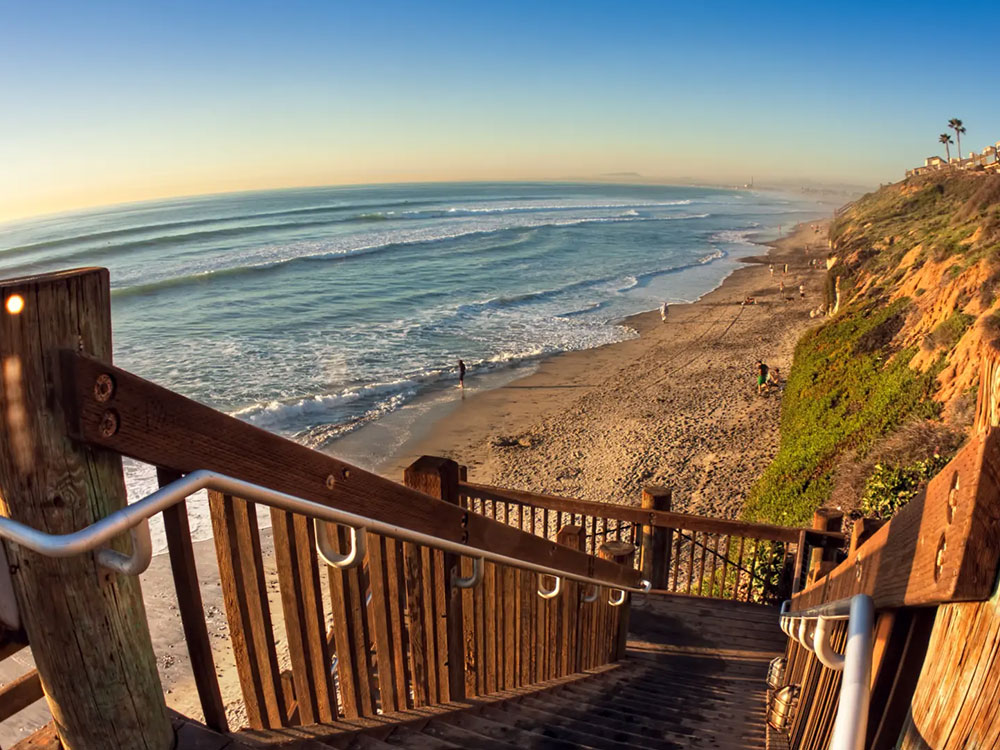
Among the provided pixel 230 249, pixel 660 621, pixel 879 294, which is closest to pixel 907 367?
pixel 879 294

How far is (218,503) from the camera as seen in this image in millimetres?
1521

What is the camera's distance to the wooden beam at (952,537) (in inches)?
35.6

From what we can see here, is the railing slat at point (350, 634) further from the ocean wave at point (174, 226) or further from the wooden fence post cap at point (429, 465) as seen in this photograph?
the ocean wave at point (174, 226)

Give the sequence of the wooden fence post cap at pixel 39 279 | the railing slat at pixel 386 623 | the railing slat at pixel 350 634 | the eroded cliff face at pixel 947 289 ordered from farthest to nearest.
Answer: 1. the eroded cliff face at pixel 947 289
2. the railing slat at pixel 386 623
3. the railing slat at pixel 350 634
4. the wooden fence post cap at pixel 39 279

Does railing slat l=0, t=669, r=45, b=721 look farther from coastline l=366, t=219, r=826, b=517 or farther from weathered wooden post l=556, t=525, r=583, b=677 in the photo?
coastline l=366, t=219, r=826, b=517

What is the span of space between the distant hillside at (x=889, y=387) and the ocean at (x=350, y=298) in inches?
393

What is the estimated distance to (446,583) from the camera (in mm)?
2438

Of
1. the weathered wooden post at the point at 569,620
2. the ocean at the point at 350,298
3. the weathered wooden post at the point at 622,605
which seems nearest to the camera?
the weathered wooden post at the point at 569,620

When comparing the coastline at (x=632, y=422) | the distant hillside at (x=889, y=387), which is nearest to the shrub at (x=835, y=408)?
the distant hillside at (x=889, y=387)

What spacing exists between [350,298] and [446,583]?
36082mm

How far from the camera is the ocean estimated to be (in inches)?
884

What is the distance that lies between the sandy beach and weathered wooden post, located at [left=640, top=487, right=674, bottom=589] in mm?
5060

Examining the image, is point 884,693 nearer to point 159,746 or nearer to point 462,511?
point 462,511

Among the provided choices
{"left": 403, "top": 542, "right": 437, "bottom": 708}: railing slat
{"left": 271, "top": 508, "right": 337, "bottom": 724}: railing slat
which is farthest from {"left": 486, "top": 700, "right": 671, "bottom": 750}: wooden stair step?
{"left": 271, "top": 508, "right": 337, "bottom": 724}: railing slat
